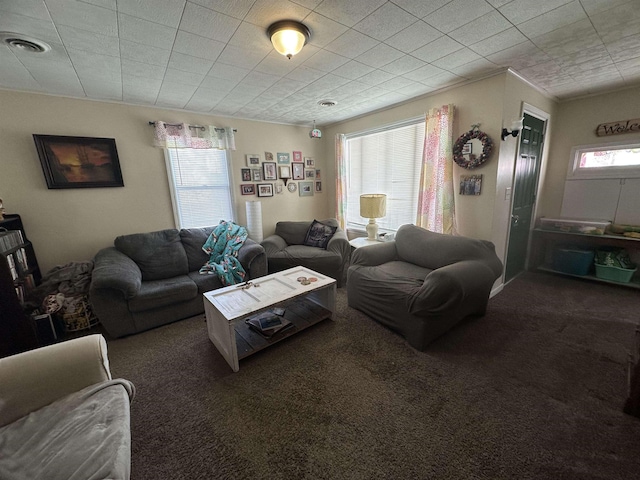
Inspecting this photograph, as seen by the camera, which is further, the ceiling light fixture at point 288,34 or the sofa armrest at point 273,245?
the sofa armrest at point 273,245

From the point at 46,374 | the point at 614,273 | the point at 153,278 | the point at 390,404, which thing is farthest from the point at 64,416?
the point at 614,273

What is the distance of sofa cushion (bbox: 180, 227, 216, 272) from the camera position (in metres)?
3.16

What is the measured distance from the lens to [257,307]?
76.7 inches

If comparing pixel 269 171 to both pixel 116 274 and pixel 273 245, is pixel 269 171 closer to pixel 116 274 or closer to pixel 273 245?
pixel 273 245

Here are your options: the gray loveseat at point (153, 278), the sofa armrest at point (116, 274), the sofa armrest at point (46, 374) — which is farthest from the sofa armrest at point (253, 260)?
Result: the sofa armrest at point (46, 374)

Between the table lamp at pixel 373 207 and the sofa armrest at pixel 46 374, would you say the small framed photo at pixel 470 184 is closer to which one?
the table lamp at pixel 373 207

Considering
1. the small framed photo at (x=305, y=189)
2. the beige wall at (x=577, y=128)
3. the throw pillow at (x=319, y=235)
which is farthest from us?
the small framed photo at (x=305, y=189)

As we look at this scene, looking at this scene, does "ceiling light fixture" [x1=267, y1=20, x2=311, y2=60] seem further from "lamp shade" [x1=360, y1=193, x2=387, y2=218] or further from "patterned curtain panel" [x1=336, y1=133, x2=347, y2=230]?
"patterned curtain panel" [x1=336, y1=133, x2=347, y2=230]

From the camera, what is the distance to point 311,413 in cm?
153

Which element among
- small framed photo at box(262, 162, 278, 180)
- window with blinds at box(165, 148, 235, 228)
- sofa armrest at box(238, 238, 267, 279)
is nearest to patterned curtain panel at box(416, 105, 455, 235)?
sofa armrest at box(238, 238, 267, 279)

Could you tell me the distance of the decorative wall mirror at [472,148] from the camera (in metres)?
2.55

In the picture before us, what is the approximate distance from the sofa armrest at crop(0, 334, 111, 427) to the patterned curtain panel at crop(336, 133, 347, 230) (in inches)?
143

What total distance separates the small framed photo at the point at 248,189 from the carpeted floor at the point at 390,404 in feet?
7.04

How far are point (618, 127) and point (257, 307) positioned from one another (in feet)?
14.9
